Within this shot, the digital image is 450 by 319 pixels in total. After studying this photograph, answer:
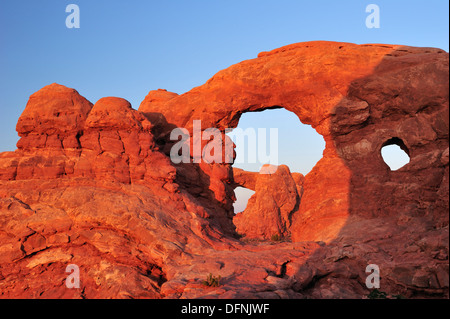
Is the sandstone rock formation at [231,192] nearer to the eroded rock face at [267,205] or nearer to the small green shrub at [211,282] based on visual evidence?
the small green shrub at [211,282]

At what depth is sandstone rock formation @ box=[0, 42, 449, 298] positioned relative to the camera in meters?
13.2

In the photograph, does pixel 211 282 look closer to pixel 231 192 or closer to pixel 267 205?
pixel 231 192

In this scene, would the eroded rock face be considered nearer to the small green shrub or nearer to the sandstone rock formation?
the sandstone rock formation

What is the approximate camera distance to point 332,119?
58.9ft

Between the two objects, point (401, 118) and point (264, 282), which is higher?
point (401, 118)

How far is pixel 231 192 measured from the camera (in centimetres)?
1981

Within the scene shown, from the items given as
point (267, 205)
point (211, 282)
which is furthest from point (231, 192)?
point (267, 205)

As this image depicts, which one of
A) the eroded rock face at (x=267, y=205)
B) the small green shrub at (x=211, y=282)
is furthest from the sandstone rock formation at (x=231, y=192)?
the eroded rock face at (x=267, y=205)

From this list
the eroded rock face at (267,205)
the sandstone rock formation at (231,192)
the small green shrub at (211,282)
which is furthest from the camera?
the eroded rock face at (267,205)

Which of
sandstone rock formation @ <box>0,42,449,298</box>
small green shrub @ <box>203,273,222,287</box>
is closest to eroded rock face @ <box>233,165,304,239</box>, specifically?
sandstone rock formation @ <box>0,42,449,298</box>

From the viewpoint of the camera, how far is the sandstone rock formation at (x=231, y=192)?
43.4 feet

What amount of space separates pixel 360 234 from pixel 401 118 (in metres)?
4.89
